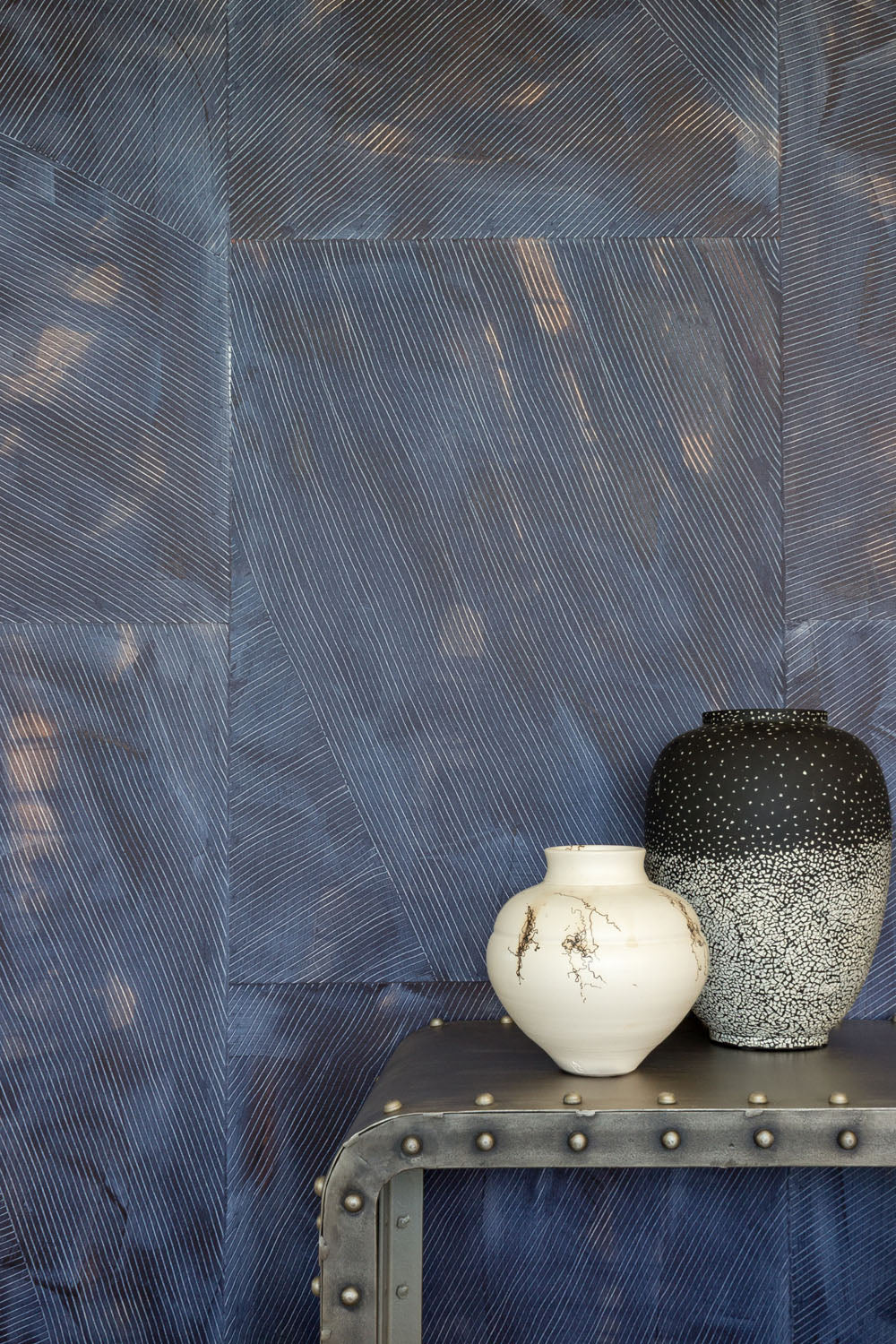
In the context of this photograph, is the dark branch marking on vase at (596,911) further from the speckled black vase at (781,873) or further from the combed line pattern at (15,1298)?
the combed line pattern at (15,1298)

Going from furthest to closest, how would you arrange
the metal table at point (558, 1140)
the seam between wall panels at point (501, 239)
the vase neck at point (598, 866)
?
the seam between wall panels at point (501, 239), the vase neck at point (598, 866), the metal table at point (558, 1140)

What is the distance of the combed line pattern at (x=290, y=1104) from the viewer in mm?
1521

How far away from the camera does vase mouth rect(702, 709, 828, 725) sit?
1.38m

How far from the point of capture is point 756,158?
5.27 feet

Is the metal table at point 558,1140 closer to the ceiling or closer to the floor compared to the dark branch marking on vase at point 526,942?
closer to the floor

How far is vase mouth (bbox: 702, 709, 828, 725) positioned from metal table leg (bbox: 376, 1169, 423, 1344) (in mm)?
631

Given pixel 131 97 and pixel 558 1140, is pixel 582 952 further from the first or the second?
pixel 131 97

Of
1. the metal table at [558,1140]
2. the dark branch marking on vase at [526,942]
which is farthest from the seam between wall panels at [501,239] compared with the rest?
the metal table at [558,1140]

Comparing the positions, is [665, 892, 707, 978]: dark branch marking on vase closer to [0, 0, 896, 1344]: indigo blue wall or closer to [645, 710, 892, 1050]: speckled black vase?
[645, 710, 892, 1050]: speckled black vase

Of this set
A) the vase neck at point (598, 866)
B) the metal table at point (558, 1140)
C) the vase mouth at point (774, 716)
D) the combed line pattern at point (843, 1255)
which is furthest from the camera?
the combed line pattern at point (843, 1255)

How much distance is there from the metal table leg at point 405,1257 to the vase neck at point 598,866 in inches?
15.1

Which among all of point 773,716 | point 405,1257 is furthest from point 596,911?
point 405,1257

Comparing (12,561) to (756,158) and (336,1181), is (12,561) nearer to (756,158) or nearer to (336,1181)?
(336,1181)

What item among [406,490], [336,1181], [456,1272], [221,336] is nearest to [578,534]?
[406,490]
